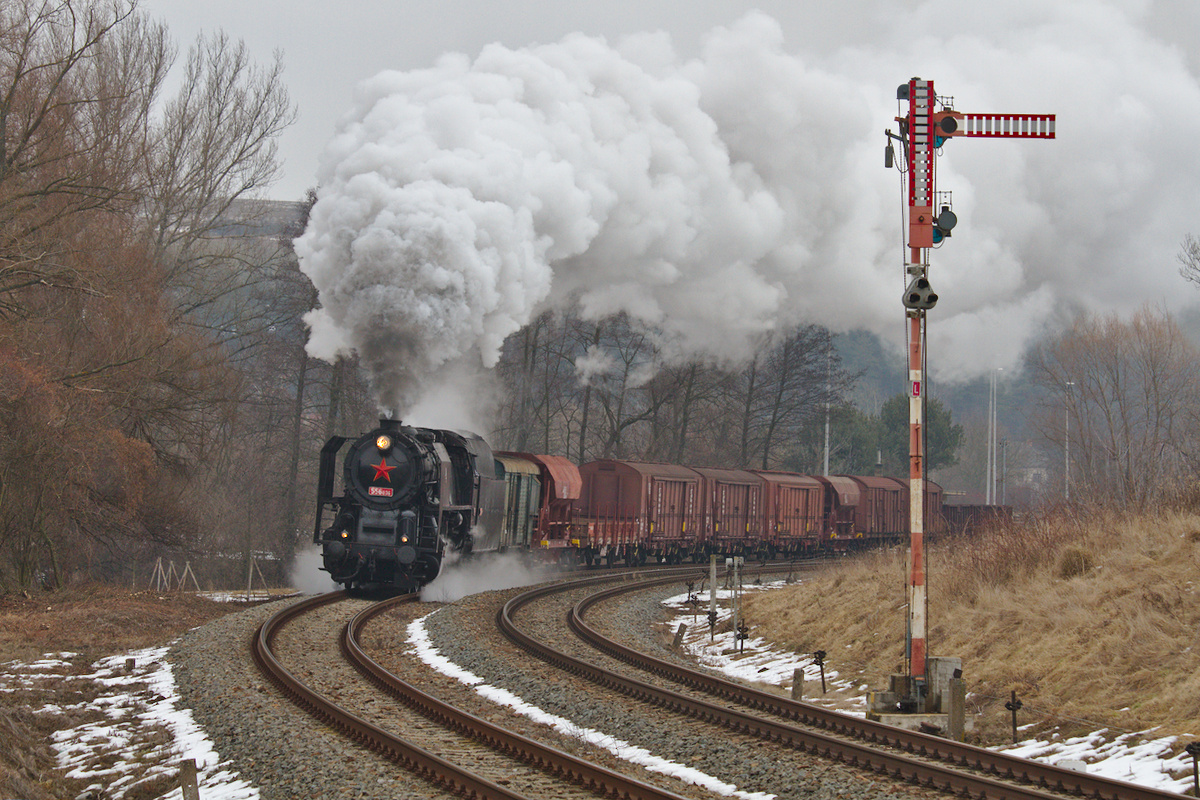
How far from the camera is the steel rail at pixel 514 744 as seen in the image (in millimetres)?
6723

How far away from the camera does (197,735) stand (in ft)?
28.3

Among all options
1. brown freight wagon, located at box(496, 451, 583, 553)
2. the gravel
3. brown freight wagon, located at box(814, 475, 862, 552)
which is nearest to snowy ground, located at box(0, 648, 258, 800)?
the gravel

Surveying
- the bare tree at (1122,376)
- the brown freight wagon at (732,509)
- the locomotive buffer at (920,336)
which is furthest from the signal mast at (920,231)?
the bare tree at (1122,376)

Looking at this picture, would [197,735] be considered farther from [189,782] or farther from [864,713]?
[864,713]

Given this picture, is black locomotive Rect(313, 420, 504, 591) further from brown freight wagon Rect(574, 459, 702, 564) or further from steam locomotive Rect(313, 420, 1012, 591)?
brown freight wagon Rect(574, 459, 702, 564)

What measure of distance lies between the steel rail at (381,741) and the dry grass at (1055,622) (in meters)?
4.38

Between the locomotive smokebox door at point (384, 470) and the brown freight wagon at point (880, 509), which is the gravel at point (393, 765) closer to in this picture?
the locomotive smokebox door at point (384, 470)

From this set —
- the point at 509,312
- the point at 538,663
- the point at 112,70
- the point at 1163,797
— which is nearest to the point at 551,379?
the point at 112,70

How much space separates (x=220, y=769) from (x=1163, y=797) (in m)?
6.31

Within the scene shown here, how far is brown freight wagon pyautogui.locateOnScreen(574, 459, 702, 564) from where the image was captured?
27.2 m

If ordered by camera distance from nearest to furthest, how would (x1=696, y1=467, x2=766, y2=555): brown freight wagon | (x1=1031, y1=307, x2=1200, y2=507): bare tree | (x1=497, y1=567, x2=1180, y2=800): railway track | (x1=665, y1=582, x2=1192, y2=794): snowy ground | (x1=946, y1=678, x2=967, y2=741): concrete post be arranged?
1. (x1=497, y1=567, x2=1180, y2=800): railway track
2. (x1=665, y1=582, x2=1192, y2=794): snowy ground
3. (x1=946, y1=678, x2=967, y2=741): concrete post
4. (x1=696, y1=467, x2=766, y2=555): brown freight wagon
5. (x1=1031, y1=307, x2=1200, y2=507): bare tree

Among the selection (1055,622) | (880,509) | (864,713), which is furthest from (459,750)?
(880,509)

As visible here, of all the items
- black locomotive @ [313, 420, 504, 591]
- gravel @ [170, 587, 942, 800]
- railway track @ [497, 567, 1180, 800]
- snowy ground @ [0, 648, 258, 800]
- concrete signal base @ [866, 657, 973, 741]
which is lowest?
snowy ground @ [0, 648, 258, 800]

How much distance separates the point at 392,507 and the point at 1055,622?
10159 millimetres
